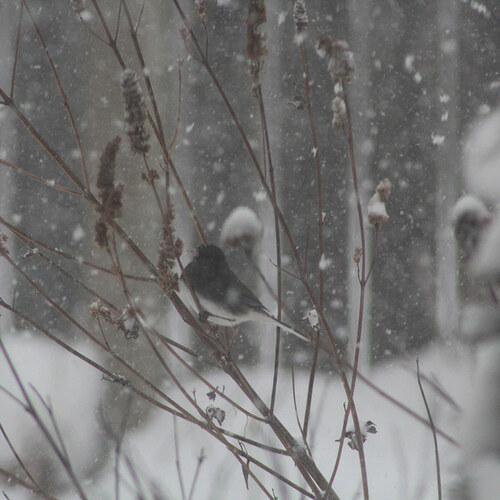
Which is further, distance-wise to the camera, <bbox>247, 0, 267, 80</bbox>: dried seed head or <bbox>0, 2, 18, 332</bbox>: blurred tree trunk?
<bbox>0, 2, 18, 332</bbox>: blurred tree trunk

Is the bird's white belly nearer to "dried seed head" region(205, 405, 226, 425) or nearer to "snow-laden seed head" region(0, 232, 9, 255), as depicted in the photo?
"dried seed head" region(205, 405, 226, 425)

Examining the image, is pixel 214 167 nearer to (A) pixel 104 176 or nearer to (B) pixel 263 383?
(B) pixel 263 383

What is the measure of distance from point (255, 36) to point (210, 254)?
61 cm

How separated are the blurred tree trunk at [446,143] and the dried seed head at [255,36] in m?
3.96

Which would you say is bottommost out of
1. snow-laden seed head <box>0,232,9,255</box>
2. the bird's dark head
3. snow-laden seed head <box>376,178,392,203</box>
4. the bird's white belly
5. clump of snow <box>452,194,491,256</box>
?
snow-laden seed head <box>0,232,9,255</box>

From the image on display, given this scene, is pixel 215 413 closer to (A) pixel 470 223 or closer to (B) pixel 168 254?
(B) pixel 168 254

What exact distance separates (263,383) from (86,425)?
1.17 m

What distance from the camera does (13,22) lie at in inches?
179

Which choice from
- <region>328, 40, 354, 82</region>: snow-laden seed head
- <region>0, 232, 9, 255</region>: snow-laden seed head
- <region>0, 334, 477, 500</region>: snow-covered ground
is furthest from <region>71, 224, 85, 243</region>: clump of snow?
<region>328, 40, 354, 82</region>: snow-laden seed head

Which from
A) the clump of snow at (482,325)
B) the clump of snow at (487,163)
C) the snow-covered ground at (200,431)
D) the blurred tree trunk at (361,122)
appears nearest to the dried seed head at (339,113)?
the clump of snow at (487,163)

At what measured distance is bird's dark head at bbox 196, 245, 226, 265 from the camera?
125 centimetres

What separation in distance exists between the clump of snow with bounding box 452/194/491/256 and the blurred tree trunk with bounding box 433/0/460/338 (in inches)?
157

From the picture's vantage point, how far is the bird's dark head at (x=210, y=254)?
1251mm

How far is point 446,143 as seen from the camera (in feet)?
15.0
